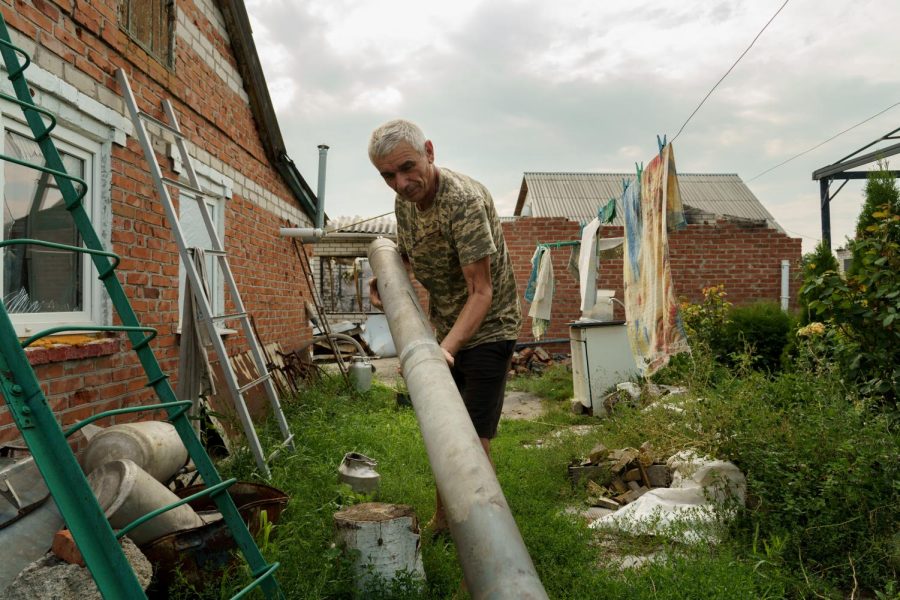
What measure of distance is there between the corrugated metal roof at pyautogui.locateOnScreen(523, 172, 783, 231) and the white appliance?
9778 mm

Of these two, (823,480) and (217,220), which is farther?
(217,220)

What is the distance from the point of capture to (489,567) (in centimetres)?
134

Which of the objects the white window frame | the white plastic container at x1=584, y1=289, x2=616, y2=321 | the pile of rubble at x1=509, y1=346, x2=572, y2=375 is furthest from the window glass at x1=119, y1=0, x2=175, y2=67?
the pile of rubble at x1=509, y1=346, x2=572, y2=375

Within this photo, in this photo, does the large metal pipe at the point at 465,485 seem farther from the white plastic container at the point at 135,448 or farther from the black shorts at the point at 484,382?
the white plastic container at the point at 135,448

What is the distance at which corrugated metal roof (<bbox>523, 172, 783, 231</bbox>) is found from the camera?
17016 millimetres

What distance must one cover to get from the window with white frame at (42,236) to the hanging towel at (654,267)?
4.03 meters

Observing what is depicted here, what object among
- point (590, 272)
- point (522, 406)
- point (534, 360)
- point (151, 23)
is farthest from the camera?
point (534, 360)

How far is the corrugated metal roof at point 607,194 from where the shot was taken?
17.0 m

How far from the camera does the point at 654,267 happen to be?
4.92 metres

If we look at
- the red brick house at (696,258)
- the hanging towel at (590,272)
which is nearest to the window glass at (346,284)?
the red brick house at (696,258)

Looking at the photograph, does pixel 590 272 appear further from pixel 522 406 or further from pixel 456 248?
pixel 456 248

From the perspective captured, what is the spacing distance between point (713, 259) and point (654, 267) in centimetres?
706

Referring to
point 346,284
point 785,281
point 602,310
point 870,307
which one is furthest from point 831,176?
point 346,284

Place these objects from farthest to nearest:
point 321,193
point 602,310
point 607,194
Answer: point 607,194, point 321,193, point 602,310
